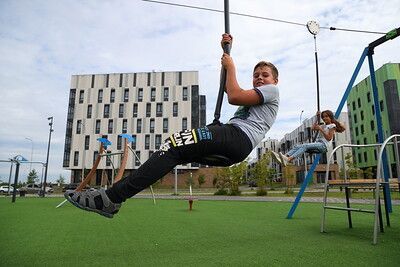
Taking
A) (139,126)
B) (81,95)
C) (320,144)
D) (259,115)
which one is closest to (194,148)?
Result: (259,115)

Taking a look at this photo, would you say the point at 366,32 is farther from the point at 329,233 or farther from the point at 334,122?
the point at 329,233

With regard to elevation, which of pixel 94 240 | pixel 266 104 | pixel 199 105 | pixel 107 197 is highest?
pixel 199 105

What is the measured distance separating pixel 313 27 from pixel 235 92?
4.69 metres

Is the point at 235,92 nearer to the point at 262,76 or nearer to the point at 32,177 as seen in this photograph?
the point at 262,76

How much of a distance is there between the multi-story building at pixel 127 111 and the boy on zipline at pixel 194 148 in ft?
143

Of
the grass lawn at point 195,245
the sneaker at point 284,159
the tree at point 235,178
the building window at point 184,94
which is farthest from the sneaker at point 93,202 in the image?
the building window at point 184,94

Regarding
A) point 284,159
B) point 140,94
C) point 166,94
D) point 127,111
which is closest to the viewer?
point 284,159

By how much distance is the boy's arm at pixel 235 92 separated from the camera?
2.49 m

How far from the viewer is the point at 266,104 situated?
8.84 ft

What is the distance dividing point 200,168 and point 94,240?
43.2m

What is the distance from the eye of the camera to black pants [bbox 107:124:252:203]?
232cm

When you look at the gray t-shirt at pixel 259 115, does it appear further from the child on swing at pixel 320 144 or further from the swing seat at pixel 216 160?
the child on swing at pixel 320 144

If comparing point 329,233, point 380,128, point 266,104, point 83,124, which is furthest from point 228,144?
point 83,124

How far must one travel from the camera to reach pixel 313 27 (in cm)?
630
